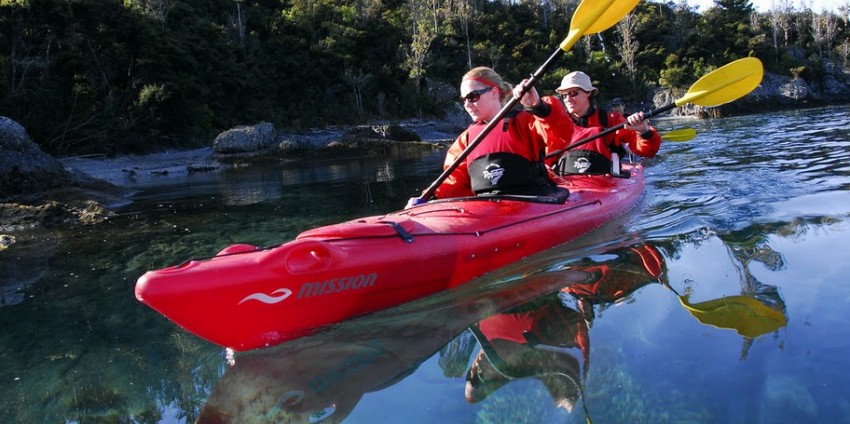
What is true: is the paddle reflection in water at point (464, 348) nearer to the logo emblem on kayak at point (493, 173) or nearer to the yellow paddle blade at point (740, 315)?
the yellow paddle blade at point (740, 315)

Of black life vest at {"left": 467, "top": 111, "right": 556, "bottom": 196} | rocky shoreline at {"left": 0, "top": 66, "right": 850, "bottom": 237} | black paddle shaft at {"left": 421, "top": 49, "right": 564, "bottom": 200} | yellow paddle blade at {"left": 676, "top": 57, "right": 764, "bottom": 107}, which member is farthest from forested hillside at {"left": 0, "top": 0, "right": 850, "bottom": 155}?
yellow paddle blade at {"left": 676, "top": 57, "right": 764, "bottom": 107}

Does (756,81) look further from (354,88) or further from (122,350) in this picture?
(354,88)

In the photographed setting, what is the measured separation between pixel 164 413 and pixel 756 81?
15.6 ft

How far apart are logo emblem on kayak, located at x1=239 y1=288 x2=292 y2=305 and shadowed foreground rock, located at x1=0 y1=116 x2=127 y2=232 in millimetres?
5221

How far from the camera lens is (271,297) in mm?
2523

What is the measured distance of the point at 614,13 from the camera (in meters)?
3.93

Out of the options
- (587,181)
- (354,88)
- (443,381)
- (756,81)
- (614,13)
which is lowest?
(443,381)

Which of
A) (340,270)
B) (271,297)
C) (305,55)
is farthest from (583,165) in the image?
(305,55)

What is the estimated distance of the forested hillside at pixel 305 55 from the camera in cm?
1847

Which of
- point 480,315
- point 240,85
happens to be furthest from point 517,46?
point 480,315

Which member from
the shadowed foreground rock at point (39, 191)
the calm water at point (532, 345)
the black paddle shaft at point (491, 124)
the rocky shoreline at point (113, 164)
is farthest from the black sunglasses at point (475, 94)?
the shadowed foreground rock at point (39, 191)

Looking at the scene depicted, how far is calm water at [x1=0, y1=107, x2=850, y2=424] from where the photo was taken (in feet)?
6.39

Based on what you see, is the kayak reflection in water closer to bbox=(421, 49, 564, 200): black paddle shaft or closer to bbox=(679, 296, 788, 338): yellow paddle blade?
bbox=(679, 296, 788, 338): yellow paddle blade

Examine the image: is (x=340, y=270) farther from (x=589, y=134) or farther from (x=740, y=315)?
(x=589, y=134)
